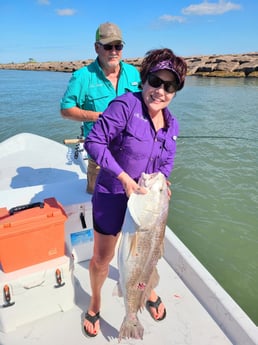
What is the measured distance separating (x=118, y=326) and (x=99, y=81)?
2.62m

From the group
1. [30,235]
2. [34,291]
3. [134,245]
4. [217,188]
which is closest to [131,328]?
[134,245]

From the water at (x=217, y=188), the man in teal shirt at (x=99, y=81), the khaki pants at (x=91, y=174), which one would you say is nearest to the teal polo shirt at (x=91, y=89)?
the man in teal shirt at (x=99, y=81)

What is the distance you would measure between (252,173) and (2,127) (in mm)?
12484

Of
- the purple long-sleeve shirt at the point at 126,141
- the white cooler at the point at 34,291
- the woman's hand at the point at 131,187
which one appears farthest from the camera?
the white cooler at the point at 34,291

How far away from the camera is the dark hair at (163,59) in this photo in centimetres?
222

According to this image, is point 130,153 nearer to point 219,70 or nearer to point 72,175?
point 72,175

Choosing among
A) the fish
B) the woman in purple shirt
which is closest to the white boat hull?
the fish

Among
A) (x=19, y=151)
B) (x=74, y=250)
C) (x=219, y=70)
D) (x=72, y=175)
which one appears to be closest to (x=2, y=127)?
(x=19, y=151)

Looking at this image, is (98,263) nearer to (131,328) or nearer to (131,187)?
(131,328)

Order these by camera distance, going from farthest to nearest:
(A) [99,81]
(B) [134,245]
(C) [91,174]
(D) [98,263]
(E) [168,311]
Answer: (C) [91,174]
(A) [99,81]
(E) [168,311]
(D) [98,263]
(B) [134,245]

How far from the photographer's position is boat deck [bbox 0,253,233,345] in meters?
2.76

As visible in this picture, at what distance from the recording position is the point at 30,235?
2592 millimetres

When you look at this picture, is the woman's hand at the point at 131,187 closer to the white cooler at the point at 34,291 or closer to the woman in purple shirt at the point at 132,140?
the woman in purple shirt at the point at 132,140

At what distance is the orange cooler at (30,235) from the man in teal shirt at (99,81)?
48.9 inches
